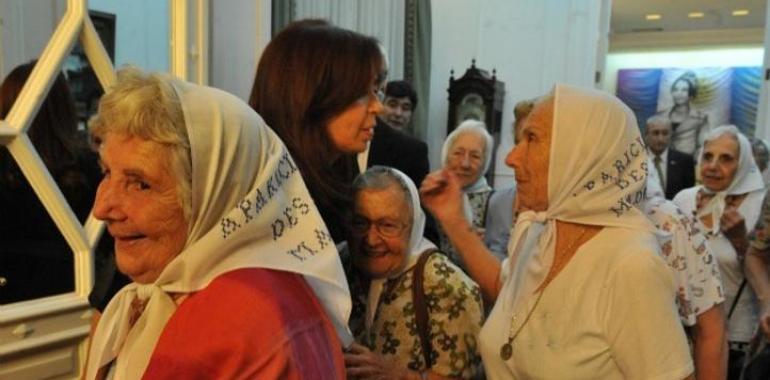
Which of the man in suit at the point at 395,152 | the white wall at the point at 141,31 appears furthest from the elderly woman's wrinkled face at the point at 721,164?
the white wall at the point at 141,31

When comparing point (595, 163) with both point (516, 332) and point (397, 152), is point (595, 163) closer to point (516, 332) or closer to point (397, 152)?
point (516, 332)

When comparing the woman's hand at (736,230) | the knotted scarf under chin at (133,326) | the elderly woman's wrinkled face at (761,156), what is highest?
the knotted scarf under chin at (133,326)

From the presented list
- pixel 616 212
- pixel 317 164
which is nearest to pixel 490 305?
pixel 616 212

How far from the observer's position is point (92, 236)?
1860 mm

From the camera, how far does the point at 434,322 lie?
1308 millimetres

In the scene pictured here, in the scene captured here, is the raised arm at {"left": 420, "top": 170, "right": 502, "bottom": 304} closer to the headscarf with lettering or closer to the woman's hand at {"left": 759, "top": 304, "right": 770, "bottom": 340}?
the headscarf with lettering

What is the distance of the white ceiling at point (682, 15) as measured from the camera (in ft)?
24.0

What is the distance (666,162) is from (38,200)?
3.92 meters

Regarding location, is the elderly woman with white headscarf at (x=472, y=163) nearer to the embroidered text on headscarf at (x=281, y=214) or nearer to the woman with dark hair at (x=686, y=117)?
the embroidered text on headscarf at (x=281, y=214)

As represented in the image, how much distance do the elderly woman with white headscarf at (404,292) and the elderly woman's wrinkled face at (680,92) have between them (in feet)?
27.2

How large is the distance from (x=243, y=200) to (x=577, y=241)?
80cm

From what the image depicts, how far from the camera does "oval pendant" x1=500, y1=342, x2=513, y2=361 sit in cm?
138

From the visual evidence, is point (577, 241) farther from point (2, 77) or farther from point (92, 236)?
point (2, 77)

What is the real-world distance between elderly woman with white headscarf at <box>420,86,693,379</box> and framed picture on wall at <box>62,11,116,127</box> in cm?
125
